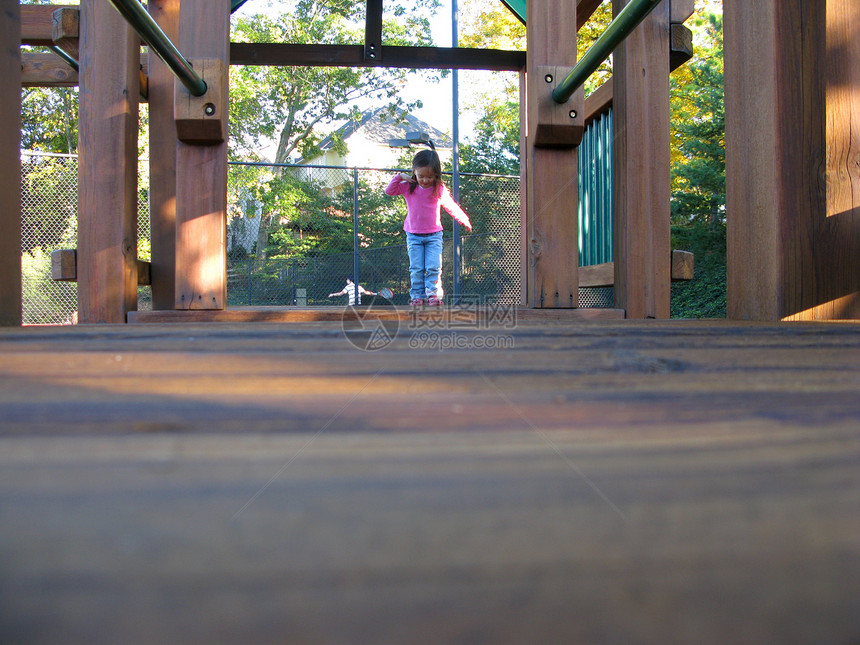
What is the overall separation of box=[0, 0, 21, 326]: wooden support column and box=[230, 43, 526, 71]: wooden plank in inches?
136

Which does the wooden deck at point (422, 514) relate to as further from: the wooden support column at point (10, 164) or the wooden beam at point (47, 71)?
the wooden beam at point (47, 71)

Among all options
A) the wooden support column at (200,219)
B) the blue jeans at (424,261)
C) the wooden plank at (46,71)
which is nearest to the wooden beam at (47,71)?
the wooden plank at (46,71)

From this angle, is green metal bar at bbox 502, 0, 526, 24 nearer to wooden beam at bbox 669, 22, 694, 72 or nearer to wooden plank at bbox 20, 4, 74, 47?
wooden beam at bbox 669, 22, 694, 72

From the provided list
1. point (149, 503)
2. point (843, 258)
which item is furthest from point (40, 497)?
point (843, 258)

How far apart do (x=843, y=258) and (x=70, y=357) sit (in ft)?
5.19

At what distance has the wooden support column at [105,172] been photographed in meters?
2.49

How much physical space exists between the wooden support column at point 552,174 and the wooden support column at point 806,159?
2.98ft

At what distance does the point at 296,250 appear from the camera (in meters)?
12.9

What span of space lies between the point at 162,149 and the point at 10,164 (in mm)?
2173

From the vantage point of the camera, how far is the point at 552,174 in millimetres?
2461

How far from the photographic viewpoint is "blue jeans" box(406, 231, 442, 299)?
213 inches

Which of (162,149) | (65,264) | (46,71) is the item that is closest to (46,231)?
(46,71)

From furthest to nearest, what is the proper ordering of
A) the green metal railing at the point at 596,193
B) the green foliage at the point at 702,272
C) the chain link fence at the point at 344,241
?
the chain link fence at the point at 344,241 < the green foliage at the point at 702,272 < the green metal railing at the point at 596,193

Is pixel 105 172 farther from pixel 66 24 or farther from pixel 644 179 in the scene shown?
pixel 644 179
